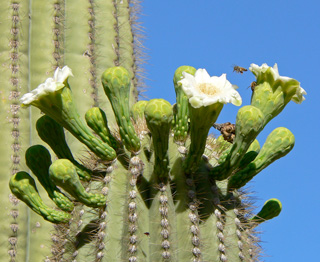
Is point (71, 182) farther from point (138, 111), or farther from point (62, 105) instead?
point (138, 111)

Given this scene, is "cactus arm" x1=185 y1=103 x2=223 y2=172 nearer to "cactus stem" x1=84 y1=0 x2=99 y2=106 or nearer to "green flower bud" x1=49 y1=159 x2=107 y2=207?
"green flower bud" x1=49 y1=159 x2=107 y2=207

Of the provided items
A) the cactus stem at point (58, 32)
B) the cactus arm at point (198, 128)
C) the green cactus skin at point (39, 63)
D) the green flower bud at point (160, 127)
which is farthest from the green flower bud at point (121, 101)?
the cactus stem at point (58, 32)

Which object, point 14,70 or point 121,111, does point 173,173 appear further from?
point 14,70

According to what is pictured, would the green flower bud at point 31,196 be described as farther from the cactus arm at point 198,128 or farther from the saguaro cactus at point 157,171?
the cactus arm at point 198,128

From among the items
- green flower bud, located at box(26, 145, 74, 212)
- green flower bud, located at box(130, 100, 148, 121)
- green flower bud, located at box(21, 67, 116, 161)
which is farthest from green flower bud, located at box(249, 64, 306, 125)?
green flower bud, located at box(26, 145, 74, 212)

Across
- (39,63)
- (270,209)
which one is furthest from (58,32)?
(270,209)
